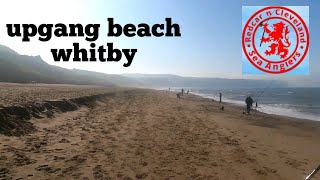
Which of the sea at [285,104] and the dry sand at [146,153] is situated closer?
the dry sand at [146,153]

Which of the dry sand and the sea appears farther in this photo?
the sea

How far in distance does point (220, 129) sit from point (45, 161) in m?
11.7

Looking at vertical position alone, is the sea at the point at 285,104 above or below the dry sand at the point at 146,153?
below

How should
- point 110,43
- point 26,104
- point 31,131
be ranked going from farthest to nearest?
point 110,43, point 26,104, point 31,131

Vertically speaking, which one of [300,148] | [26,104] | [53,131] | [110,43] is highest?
[110,43]

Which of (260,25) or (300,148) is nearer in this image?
(300,148)

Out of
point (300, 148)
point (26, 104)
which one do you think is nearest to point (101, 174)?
point (26, 104)

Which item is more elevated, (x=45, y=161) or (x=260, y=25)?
(x=260, y=25)

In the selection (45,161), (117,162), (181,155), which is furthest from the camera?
(181,155)

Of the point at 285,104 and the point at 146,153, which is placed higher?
the point at 146,153

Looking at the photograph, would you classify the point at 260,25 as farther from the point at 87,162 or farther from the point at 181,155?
the point at 87,162

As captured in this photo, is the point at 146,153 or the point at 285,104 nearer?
the point at 146,153

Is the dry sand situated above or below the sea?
above

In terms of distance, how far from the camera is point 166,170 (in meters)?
9.45
